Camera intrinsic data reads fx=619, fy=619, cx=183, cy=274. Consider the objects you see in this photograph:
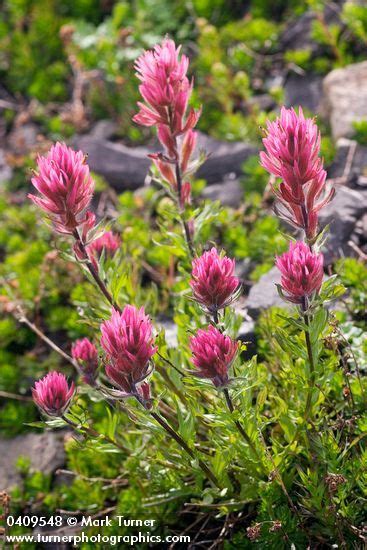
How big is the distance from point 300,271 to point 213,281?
0.34m

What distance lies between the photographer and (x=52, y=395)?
274cm

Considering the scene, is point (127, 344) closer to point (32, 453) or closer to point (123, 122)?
point (32, 453)

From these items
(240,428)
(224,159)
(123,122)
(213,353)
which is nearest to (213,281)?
(213,353)

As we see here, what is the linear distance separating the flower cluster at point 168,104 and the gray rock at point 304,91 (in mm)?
3119

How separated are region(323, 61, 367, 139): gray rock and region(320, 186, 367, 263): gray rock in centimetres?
82

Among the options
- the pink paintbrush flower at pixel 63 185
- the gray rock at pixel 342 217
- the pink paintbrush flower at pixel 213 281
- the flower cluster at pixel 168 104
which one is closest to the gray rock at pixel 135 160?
the gray rock at pixel 342 217

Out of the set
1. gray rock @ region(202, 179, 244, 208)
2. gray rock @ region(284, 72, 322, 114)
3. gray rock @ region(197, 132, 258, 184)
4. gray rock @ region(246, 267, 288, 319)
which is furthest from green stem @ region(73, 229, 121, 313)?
gray rock @ region(284, 72, 322, 114)

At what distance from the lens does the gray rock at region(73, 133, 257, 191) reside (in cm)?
557

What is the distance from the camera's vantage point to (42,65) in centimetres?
729

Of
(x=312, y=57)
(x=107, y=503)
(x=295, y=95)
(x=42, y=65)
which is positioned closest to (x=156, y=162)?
(x=107, y=503)

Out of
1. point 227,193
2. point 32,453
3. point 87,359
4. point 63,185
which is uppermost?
point 63,185

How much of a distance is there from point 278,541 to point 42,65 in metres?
6.16

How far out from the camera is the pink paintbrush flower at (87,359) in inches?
121

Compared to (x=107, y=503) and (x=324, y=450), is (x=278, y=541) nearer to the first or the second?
(x=324, y=450)
